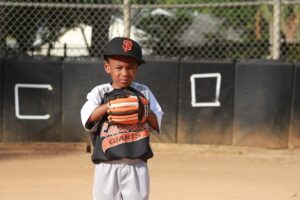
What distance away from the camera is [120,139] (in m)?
3.52

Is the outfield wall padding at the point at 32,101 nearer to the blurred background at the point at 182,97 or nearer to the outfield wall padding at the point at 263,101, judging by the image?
the blurred background at the point at 182,97

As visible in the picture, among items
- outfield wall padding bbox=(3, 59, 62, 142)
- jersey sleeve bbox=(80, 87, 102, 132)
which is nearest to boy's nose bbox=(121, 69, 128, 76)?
jersey sleeve bbox=(80, 87, 102, 132)

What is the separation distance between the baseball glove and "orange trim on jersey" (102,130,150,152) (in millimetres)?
81

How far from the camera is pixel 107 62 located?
3549 mm

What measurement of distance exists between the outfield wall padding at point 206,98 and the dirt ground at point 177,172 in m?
0.25

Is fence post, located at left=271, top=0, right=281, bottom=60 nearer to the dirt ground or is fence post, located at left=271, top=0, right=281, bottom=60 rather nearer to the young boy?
the dirt ground

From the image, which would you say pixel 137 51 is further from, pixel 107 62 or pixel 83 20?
pixel 83 20

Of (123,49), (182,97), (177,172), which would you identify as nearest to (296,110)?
(182,97)

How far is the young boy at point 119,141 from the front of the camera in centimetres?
347

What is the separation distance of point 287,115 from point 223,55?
1.85 metres

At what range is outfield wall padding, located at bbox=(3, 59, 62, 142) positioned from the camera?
8.02m

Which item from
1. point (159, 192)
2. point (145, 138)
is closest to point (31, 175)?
point (159, 192)

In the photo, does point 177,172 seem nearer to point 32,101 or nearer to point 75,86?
point 75,86

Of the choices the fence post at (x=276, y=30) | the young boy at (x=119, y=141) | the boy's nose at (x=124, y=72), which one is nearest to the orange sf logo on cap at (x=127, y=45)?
the young boy at (x=119, y=141)
